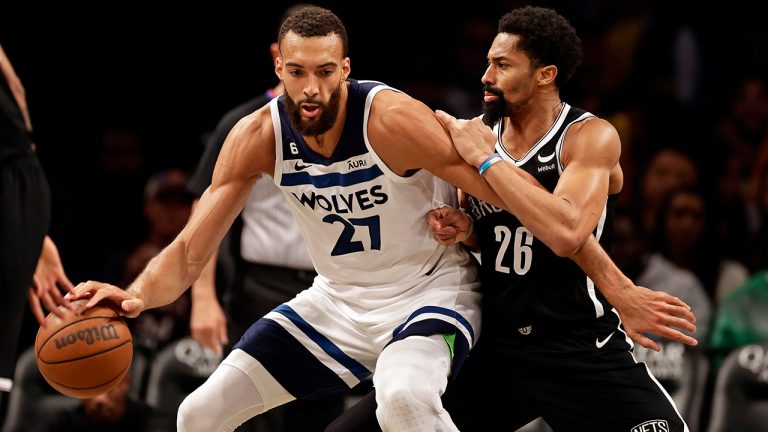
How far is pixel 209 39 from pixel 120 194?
160cm

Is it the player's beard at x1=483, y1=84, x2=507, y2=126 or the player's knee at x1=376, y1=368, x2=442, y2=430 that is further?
the player's beard at x1=483, y1=84, x2=507, y2=126

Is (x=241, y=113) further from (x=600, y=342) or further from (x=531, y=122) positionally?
(x=600, y=342)

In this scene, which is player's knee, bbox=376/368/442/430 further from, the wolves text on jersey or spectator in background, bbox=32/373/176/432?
spectator in background, bbox=32/373/176/432

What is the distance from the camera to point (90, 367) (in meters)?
4.27

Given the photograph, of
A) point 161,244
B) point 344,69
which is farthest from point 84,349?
point 161,244

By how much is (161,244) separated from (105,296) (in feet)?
12.1

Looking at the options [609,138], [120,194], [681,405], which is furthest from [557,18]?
[120,194]

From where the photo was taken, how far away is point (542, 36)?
4602 mm

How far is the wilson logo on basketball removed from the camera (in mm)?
4230

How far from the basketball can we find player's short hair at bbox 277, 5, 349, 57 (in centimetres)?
125

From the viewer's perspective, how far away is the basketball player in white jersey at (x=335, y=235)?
14.3 feet

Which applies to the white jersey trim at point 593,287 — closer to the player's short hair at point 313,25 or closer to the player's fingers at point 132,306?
the player's short hair at point 313,25

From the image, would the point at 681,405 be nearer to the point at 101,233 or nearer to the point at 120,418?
the point at 120,418

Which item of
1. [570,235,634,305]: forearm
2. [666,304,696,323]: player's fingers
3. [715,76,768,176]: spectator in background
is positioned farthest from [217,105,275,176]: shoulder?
[715,76,768,176]: spectator in background
